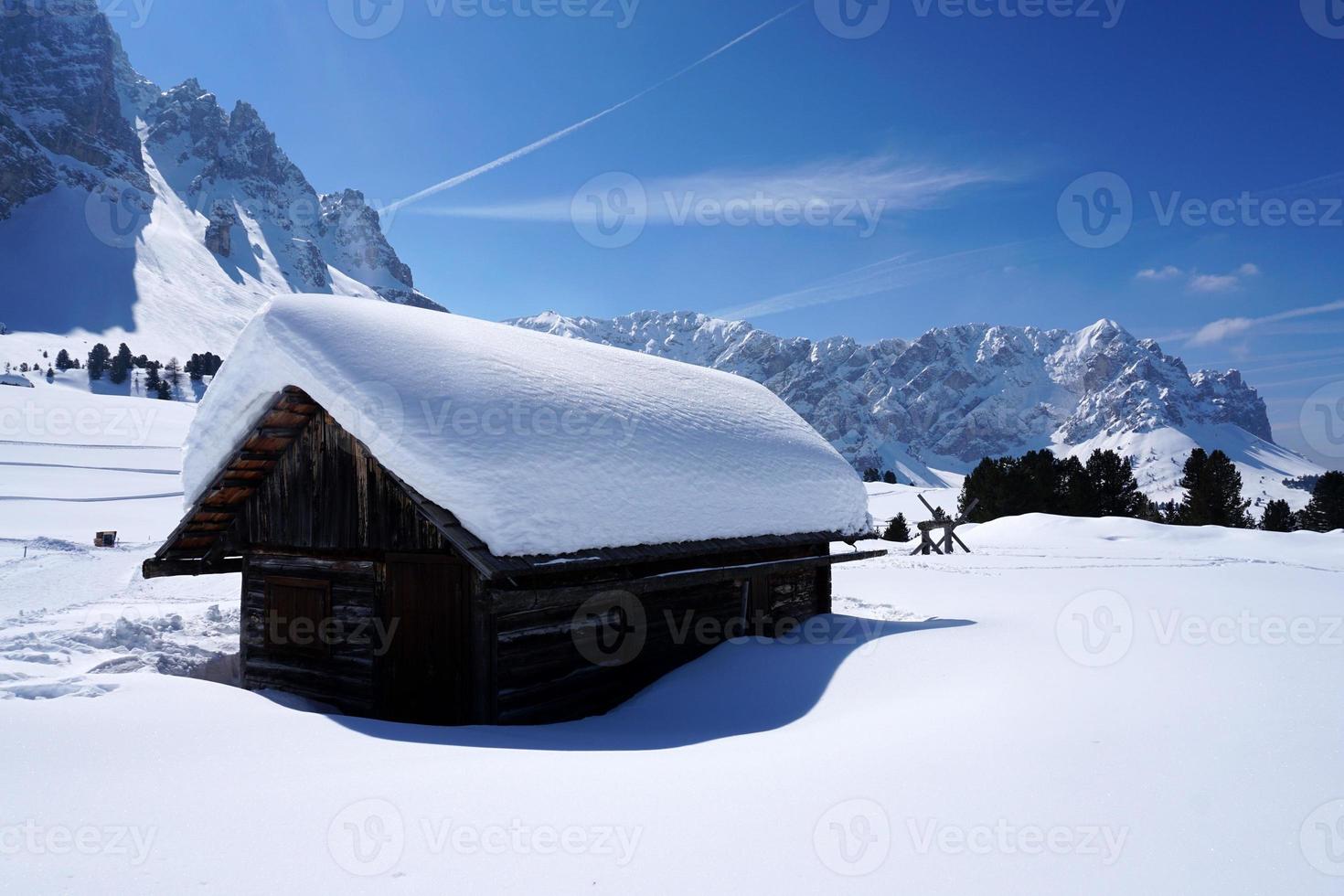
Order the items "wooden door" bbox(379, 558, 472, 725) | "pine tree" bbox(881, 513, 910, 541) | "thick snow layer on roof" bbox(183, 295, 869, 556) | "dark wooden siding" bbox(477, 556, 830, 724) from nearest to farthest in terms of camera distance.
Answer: "thick snow layer on roof" bbox(183, 295, 869, 556) < "dark wooden siding" bbox(477, 556, 830, 724) < "wooden door" bbox(379, 558, 472, 725) < "pine tree" bbox(881, 513, 910, 541)

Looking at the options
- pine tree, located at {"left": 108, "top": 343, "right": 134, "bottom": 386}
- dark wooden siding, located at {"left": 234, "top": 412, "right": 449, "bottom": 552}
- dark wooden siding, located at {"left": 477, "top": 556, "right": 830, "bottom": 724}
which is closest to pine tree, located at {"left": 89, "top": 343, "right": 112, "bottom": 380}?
pine tree, located at {"left": 108, "top": 343, "right": 134, "bottom": 386}

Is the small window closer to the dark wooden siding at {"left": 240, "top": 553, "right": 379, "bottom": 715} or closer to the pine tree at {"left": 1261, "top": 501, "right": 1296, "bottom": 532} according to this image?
the dark wooden siding at {"left": 240, "top": 553, "right": 379, "bottom": 715}

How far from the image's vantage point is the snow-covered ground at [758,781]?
134 inches

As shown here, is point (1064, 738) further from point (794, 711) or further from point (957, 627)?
point (957, 627)

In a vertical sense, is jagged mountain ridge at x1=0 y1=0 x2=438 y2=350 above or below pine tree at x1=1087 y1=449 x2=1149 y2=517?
above

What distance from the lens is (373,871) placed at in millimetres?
3363

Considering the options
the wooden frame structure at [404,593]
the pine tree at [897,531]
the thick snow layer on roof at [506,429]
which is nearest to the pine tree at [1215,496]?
the pine tree at [897,531]

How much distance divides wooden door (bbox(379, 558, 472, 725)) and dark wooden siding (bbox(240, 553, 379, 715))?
0.27 meters

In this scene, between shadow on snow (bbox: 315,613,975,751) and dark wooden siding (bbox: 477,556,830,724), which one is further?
dark wooden siding (bbox: 477,556,830,724)

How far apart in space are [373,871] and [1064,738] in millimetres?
4401

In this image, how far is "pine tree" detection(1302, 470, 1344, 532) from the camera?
152ft

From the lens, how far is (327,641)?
9.44 m

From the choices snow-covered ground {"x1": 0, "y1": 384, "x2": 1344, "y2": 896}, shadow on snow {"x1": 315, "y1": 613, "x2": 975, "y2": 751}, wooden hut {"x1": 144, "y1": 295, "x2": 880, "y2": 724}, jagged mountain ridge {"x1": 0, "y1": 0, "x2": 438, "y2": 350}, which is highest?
jagged mountain ridge {"x1": 0, "y1": 0, "x2": 438, "y2": 350}

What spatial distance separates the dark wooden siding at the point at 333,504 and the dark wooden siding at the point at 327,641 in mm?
317
